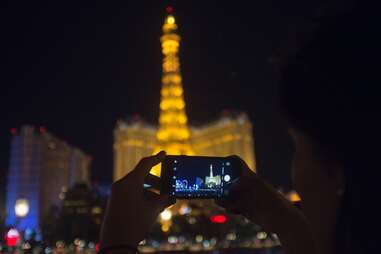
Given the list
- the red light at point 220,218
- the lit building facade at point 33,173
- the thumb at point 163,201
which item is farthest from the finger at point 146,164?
the lit building facade at point 33,173

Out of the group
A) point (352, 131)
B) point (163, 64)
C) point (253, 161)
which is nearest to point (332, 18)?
point (352, 131)

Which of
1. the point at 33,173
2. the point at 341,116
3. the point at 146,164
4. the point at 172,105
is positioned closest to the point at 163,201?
the point at 146,164

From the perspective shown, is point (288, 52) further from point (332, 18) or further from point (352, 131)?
point (352, 131)

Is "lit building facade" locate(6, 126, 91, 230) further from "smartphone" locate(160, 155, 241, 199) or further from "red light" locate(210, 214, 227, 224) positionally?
"smartphone" locate(160, 155, 241, 199)

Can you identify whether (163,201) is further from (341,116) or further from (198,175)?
(341,116)

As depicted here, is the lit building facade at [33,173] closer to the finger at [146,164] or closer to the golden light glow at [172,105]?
the golden light glow at [172,105]

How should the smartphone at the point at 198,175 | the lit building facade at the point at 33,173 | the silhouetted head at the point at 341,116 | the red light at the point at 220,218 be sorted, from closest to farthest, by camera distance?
the silhouetted head at the point at 341,116
the smartphone at the point at 198,175
the red light at the point at 220,218
the lit building facade at the point at 33,173
